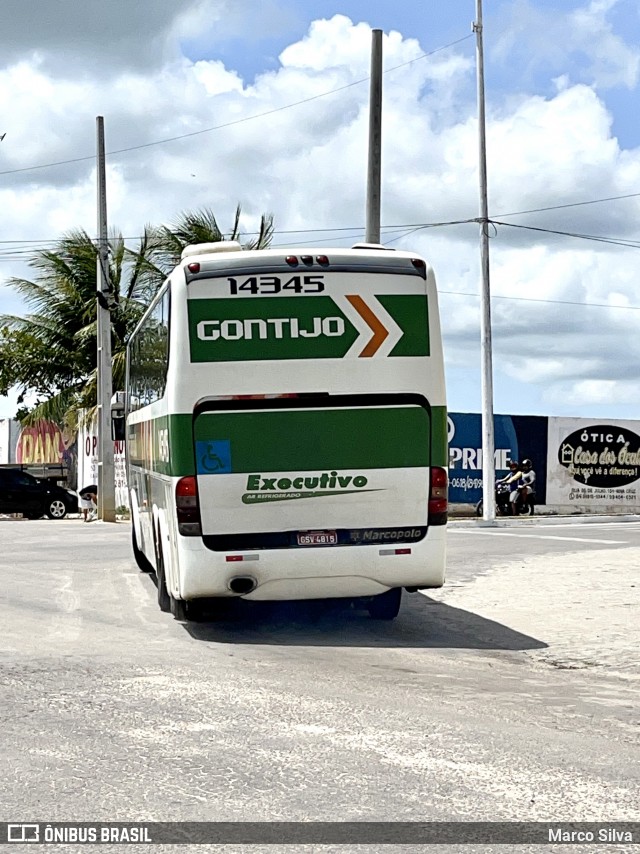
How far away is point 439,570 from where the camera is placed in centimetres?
1137

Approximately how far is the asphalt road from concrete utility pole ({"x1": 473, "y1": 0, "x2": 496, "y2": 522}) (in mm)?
16748

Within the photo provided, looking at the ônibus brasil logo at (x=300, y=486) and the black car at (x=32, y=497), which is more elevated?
the ônibus brasil logo at (x=300, y=486)

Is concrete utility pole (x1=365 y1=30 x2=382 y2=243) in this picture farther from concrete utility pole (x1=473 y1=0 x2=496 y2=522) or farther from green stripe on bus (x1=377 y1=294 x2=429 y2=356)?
green stripe on bus (x1=377 y1=294 x2=429 y2=356)

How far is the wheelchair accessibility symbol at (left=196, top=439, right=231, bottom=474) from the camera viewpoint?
10961 mm

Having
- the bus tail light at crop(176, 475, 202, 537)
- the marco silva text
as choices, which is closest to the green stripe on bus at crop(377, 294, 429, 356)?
the bus tail light at crop(176, 475, 202, 537)

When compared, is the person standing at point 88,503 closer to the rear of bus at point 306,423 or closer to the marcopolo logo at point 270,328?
the rear of bus at point 306,423

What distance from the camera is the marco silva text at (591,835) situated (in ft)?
16.6

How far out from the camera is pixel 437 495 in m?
11.3

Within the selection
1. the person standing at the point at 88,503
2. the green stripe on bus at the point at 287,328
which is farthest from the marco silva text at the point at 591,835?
the person standing at the point at 88,503

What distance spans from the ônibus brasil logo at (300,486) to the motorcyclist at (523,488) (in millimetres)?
22998

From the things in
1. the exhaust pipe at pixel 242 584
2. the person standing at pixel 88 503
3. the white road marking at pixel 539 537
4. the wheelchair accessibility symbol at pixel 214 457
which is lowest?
the white road marking at pixel 539 537

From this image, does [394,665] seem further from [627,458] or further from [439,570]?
[627,458]

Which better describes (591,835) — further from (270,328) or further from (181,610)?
(181,610)

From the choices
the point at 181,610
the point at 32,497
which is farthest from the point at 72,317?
the point at 181,610
